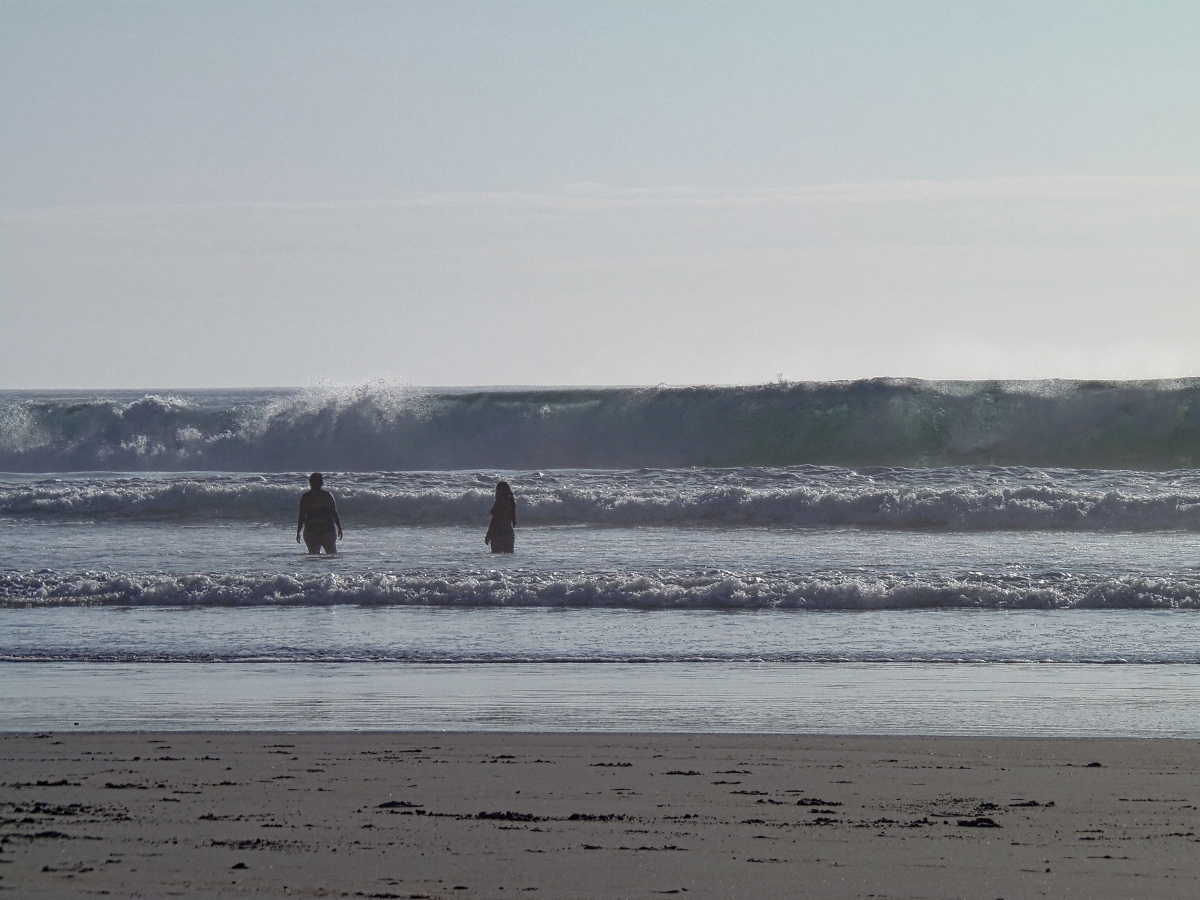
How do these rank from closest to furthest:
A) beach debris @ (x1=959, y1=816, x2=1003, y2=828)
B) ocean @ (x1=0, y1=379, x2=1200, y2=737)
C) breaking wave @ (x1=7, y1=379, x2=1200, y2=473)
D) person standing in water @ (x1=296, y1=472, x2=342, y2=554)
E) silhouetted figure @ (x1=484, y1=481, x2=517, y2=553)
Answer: beach debris @ (x1=959, y1=816, x2=1003, y2=828) → ocean @ (x1=0, y1=379, x2=1200, y2=737) → silhouetted figure @ (x1=484, y1=481, x2=517, y2=553) → person standing in water @ (x1=296, y1=472, x2=342, y2=554) → breaking wave @ (x1=7, y1=379, x2=1200, y2=473)

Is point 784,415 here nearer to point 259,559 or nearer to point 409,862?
point 259,559

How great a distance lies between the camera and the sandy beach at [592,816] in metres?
3.43

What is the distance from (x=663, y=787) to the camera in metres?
4.50

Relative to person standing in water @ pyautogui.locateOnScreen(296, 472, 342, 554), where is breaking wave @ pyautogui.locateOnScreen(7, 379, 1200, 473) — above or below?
above

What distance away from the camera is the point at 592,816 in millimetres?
4137

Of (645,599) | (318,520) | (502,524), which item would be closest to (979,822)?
(645,599)

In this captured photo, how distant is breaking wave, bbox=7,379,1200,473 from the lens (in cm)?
2972

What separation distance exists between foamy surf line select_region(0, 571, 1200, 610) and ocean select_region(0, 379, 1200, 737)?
0.03 meters

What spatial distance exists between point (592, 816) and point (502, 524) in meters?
10.2

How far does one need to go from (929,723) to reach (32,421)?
35.5 meters

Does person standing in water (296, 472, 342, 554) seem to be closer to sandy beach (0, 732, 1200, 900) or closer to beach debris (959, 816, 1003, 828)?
sandy beach (0, 732, 1200, 900)

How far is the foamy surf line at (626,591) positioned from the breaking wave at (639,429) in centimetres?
1907

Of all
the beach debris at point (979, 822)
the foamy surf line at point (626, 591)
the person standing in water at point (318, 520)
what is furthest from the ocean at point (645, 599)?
the beach debris at point (979, 822)

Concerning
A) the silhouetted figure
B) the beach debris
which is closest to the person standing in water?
the silhouetted figure
